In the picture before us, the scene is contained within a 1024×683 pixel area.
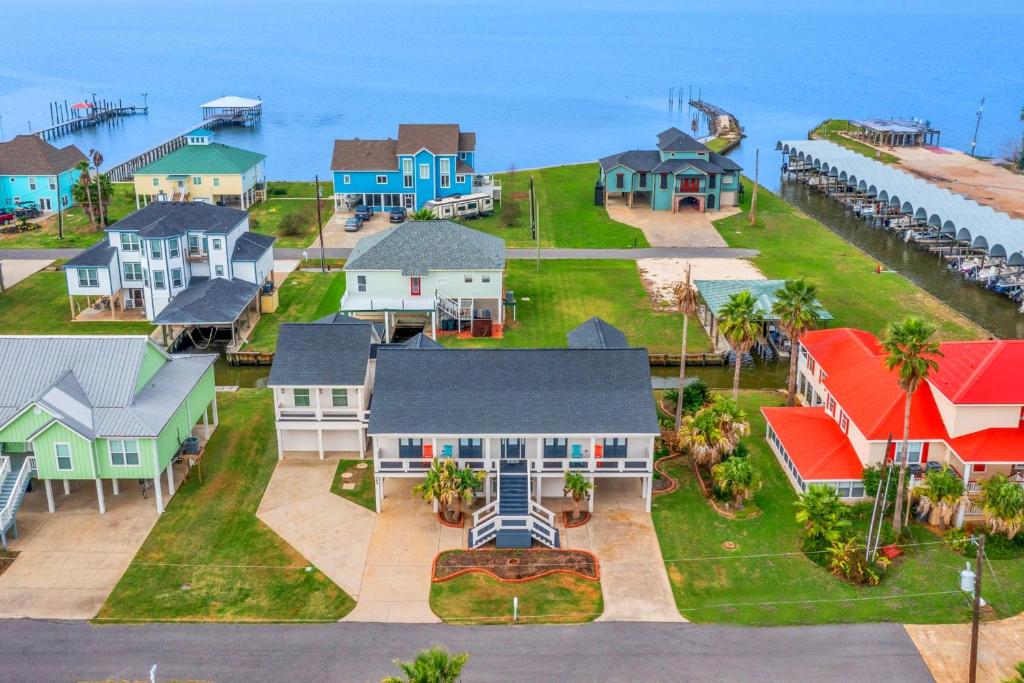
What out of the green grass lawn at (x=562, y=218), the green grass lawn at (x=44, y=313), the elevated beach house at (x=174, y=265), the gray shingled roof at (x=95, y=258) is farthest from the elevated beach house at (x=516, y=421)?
the green grass lawn at (x=562, y=218)

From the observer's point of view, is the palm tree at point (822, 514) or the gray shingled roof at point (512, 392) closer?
the palm tree at point (822, 514)

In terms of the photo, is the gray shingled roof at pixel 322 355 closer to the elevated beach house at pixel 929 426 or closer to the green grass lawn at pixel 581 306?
the green grass lawn at pixel 581 306

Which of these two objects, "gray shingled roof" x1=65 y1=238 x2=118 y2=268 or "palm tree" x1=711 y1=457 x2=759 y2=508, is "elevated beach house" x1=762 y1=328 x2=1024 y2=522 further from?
"gray shingled roof" x1=65 y1=238 x2=118 y2=268

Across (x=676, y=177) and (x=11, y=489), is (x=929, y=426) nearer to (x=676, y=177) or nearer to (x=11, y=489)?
(x=11, y=489)

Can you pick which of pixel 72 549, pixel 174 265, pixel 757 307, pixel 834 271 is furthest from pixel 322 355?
pixel 834 271

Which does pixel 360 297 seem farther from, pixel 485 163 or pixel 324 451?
pixel 485 163

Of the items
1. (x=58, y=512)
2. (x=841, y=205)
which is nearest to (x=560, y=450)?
(x=58, y=512)
